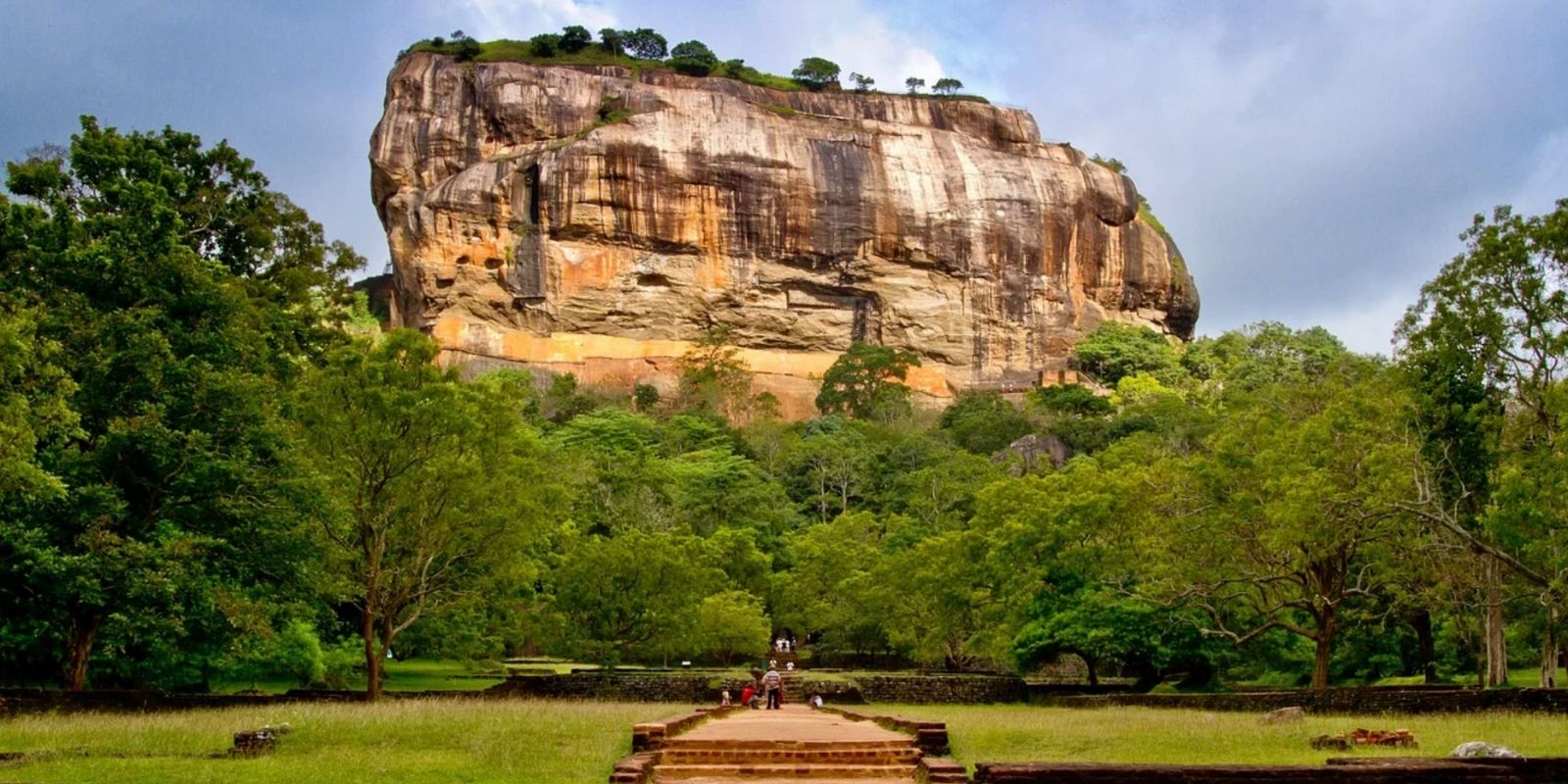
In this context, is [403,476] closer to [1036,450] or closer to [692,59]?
[1036,450]

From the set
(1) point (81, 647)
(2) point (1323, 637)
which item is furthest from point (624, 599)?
(2) point (1323, 637)

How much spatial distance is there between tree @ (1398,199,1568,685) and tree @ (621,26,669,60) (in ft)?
250

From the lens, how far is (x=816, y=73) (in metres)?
96.4

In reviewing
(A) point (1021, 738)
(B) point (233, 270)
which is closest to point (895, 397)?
(B) point (233, 270)

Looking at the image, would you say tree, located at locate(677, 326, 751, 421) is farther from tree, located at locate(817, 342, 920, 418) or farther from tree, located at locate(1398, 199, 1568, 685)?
tree, located at locate(1398, 199, 1568, 685)

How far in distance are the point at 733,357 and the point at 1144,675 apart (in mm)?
53285

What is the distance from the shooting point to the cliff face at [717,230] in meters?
80.1

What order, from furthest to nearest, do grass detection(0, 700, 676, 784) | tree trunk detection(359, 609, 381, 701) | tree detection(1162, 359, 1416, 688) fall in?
1. tree trunk detection(359, 609, 381, 701)
2. tree detection(1162, 359, 1416, 688)
3. grass detection(0, 700, 676, 784)

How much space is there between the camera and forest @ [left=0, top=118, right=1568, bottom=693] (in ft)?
67.7

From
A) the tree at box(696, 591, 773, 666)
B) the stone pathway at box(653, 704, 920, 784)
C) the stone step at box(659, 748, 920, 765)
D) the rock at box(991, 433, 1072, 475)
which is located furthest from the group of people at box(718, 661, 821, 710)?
the rock at box(991, 433, 1072, 475)

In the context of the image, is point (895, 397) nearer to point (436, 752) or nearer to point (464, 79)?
point (464, 79)

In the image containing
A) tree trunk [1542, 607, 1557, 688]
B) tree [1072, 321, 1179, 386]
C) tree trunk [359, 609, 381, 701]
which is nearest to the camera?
tree trunk [1542, 607, 1557, 688]

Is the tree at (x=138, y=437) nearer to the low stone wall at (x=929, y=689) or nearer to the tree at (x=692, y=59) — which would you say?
the low stone wall at (x=929, y=689)

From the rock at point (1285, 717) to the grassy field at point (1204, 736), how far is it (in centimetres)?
15
